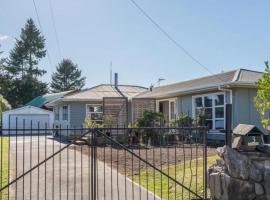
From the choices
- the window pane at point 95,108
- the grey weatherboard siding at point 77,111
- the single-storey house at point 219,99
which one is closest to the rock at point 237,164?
the single-storey house at point 219,99

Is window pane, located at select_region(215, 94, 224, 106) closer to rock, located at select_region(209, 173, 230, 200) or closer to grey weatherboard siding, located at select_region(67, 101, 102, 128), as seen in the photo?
grey weatherboard siding, located at select_region(67, 101, 102, 128)

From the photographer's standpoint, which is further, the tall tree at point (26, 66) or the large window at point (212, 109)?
the tall tree at point (26, 66)

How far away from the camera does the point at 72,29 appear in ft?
59.9

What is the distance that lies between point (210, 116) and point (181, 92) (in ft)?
7.11

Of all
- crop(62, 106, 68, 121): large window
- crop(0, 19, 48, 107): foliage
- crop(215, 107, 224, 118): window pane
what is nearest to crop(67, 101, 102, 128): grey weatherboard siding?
crop(62, 106, 68, 121): large window

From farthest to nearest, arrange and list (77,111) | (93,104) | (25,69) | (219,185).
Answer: (25,69) < (93,104) < (77,111) < (219,185)

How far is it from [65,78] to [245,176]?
59.1 meters

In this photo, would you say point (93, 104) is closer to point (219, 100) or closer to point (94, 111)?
point (94, 111)

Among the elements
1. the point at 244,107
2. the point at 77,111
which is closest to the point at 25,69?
the point at 77,111

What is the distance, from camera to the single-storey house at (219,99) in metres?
16.6

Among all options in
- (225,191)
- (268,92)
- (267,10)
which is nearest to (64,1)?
(267,10)

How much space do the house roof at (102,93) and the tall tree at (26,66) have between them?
92.3 feet

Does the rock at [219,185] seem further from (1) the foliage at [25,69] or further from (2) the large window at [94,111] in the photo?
(1) the foliage at [25,69]

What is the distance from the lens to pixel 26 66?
5834 centimetres
